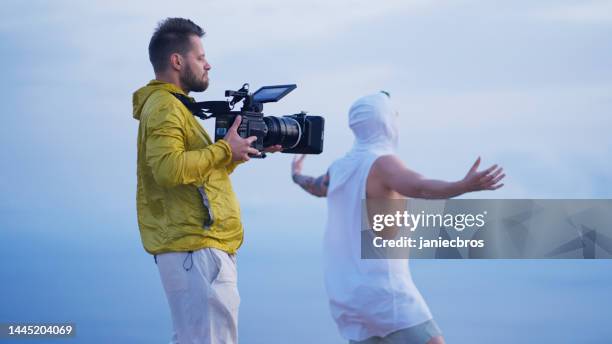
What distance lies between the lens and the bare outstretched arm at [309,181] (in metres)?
4.86

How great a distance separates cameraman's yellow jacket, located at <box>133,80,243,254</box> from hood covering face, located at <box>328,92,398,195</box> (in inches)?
22.9

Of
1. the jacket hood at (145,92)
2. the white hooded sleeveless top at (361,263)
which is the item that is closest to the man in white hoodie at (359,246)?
the white hooded sleeveless top at (361,263)

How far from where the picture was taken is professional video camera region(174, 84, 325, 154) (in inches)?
186

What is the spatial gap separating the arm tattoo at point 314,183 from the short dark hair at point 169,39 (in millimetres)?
941

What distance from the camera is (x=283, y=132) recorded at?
5.05 m

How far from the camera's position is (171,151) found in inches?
174

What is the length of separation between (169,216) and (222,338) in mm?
675

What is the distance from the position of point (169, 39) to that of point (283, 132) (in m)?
0.80

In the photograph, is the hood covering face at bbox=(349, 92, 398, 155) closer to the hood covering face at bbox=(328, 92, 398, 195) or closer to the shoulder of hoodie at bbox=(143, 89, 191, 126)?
the hood covering face at bbox=(328, 92, 398, 195)

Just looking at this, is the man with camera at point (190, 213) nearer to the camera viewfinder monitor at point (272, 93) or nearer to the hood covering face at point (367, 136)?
the camera viewfinder monitor at point (272, 93)

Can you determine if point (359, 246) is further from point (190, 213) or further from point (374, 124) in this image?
point (190, 213)

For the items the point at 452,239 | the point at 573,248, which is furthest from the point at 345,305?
the point at 573,248

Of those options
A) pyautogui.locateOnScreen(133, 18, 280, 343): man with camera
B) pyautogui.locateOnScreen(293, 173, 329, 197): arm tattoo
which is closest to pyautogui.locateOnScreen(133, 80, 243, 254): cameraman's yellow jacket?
pyautogui.locateOnScreen(133, 18, 280, 343): man with camera

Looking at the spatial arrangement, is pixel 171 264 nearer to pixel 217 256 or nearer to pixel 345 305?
pixel 217 256
